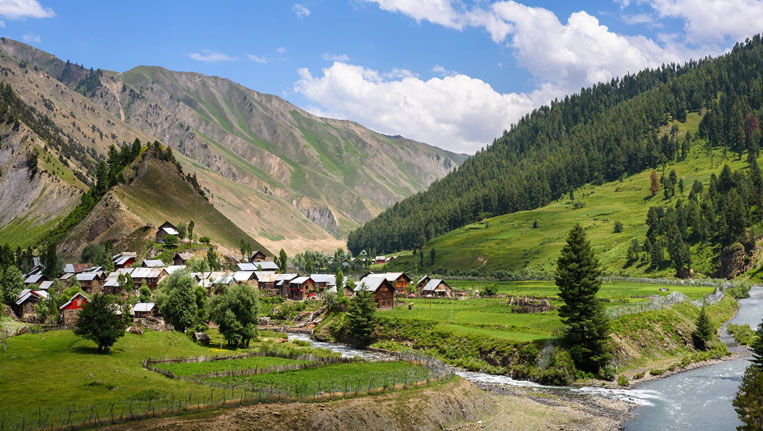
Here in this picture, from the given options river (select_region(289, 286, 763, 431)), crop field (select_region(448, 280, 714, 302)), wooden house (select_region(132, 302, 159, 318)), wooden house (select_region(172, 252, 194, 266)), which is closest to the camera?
river (select_region(289, 286, 763, 431))

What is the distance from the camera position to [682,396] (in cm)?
6638

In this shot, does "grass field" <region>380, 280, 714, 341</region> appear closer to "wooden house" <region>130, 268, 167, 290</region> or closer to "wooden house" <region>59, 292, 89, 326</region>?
"wooden house" <region>59, 292, 89, 326</region>

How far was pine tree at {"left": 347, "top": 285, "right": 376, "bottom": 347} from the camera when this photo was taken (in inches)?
4203

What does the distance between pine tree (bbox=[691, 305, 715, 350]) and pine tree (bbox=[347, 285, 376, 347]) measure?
179ft

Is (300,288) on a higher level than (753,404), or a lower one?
higher

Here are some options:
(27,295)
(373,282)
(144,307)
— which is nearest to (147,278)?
(27,295)

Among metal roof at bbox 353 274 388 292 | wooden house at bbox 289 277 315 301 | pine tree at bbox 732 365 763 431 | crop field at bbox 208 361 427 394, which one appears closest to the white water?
crop field at bbox 208 361 427 394

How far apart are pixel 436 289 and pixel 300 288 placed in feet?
130

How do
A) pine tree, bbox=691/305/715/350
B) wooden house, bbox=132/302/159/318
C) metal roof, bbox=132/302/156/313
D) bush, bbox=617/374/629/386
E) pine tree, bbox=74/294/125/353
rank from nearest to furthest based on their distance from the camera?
1. pine tree, bbox=74/294/125/353
2. bush, bbox=617/374/629/386
3. pine tree, bbox=691/305/715/350
4. wooden house, bbox=132/302/159/318
5. metal roof, bbox=132/302/156/313

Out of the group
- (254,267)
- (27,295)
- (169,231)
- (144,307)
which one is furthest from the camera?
(169,231)

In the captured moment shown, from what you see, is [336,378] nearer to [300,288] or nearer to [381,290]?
[381,290]

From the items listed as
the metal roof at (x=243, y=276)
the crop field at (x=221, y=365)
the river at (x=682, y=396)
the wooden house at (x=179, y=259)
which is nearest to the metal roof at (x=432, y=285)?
the metal roof at (x=243, y=276)

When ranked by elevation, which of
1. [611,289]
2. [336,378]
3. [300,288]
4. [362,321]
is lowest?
[336,378]

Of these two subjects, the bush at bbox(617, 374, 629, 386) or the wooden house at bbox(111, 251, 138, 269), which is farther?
the wooden house at bbox(111, 251, 138, 269)
